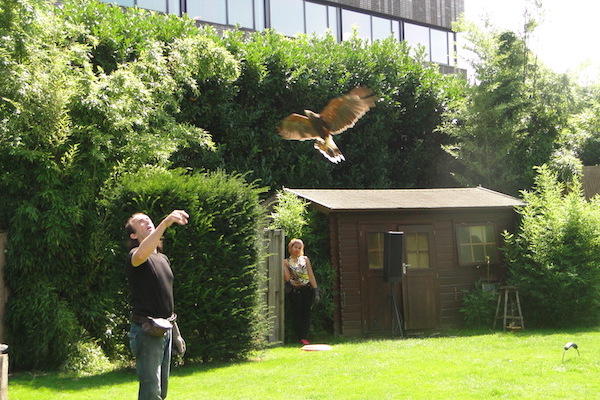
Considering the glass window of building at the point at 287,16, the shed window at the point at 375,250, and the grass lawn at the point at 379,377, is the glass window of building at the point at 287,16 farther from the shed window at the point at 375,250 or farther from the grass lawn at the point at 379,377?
the grass lawn at the point at 379,377

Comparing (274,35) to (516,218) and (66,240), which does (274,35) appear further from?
(66,240)

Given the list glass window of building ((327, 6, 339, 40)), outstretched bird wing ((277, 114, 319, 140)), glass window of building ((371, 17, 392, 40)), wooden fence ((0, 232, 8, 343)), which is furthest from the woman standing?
glass window of building ((371, 17, 392, 40))

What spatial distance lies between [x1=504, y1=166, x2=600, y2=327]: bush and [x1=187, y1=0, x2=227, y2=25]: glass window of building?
1239 centimetres

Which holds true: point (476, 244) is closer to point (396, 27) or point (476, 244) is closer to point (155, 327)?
point (155, 327)

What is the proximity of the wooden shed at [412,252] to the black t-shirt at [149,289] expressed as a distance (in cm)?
693

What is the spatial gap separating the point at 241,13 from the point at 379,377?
16.6 meters

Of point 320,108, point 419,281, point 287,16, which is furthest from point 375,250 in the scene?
point 287,16

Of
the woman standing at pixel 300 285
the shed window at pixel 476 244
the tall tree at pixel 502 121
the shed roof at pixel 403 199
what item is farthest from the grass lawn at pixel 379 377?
the tall tree at pixel 502 121

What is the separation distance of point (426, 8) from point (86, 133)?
20923 millimetres

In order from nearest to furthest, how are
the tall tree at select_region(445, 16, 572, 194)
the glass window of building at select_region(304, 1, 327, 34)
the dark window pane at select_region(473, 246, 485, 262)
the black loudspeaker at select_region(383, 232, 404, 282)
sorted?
1. the black loudspeaker at select_region(383, 232, 404, 282)
2. the dark window pane at select_region(473, 246, 485, 262)
3. the tall tree at select_region(445, 16, 572, 194)
4. the glass window of building at select_region(304, 1, 327, 34)

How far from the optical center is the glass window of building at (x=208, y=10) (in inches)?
835

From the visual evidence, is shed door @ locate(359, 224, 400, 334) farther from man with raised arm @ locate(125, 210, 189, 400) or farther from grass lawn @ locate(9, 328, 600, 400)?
man with raised arm @ locate(125, 210, 189, 400)

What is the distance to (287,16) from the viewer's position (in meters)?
23.8

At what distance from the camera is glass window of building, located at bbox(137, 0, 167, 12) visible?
20266mm
